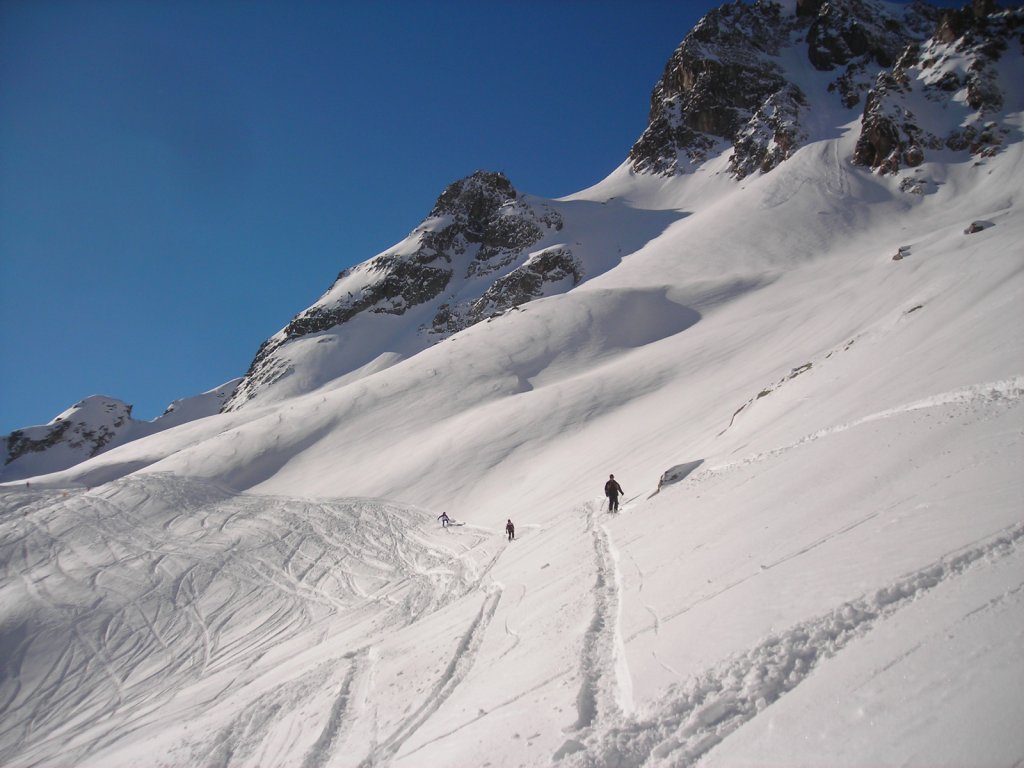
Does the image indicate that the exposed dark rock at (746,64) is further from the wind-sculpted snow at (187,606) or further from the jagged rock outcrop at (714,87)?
the wind-sculpted snow at (187,606)

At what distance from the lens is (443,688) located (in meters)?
6.93

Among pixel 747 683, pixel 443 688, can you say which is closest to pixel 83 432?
pixel 443 688

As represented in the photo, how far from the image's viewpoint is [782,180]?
225 feet

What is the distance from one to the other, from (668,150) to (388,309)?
6690 cm

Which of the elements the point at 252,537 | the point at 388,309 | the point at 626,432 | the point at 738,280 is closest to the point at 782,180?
the point at 738,280

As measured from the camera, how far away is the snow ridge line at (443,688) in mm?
5945

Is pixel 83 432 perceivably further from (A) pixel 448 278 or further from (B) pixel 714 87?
(B) pixel 714 87

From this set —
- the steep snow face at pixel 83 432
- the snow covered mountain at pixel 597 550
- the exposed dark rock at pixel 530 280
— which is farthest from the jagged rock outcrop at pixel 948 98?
the steep snow face at pixel 83 432

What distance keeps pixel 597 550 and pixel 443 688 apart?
443cm

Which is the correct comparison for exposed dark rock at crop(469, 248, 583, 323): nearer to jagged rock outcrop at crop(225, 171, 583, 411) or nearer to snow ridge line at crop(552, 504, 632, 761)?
jagged rock outcrop at crop(225, 171, 583, 411)

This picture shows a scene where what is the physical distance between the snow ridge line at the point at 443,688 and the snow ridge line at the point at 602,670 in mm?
1992

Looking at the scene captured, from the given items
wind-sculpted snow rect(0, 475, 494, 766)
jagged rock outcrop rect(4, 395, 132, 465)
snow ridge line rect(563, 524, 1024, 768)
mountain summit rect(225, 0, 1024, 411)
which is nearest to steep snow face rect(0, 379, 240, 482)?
jagged rock outcrop rect(4, 395, 132, 465)

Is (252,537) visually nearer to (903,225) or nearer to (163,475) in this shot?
(163,475)

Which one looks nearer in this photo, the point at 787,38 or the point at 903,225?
the point at 903,225
